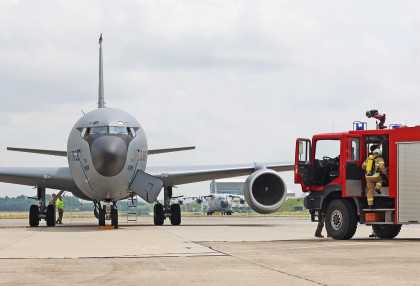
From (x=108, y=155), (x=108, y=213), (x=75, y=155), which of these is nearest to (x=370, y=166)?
(x=108, y=155)

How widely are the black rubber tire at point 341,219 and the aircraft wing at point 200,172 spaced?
11.3 m

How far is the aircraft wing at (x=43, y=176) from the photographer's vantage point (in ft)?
98.0

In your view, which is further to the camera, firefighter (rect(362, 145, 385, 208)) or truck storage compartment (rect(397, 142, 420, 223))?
firefighter (rect(362, 145, 385, 208))

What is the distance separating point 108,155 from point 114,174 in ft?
2.76

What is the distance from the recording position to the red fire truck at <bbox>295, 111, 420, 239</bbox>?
17844 mm

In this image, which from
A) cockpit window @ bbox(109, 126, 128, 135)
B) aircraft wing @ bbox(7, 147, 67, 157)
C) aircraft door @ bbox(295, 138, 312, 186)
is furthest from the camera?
aircraft wing @ bbox(7, 147, 67, 157)

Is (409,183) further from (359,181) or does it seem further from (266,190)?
(266,190)

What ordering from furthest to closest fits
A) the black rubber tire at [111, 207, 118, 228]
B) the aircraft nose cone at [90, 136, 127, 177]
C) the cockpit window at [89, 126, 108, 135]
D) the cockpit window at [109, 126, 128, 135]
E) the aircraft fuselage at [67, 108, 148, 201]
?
the cockpit window at [109, 126, 128, 135], the cockpit window at [89, 126, 108, 135], the black rubber tire at [111, 207, 118, 228], the aircraft fuselage at [67, 108, 148, 201], the aircraft nose cone at [90, 136, 127, 177]

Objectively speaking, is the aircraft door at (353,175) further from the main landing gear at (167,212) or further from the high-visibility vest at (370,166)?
the main landing gear at (167,212)

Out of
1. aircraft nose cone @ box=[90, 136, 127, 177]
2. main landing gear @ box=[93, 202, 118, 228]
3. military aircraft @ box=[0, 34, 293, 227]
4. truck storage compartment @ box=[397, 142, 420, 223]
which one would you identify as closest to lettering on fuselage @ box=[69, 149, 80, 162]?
military aircraft @ box=[0, 34, 293, 227]

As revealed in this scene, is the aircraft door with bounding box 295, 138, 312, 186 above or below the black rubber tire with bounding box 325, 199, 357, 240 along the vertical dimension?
above

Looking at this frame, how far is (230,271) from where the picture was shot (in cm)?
1086

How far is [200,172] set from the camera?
104 feet

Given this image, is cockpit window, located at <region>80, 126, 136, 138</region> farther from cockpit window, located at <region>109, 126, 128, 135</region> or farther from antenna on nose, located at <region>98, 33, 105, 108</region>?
antenna on nose, located at <region>98, 33, 105, 108</region>
